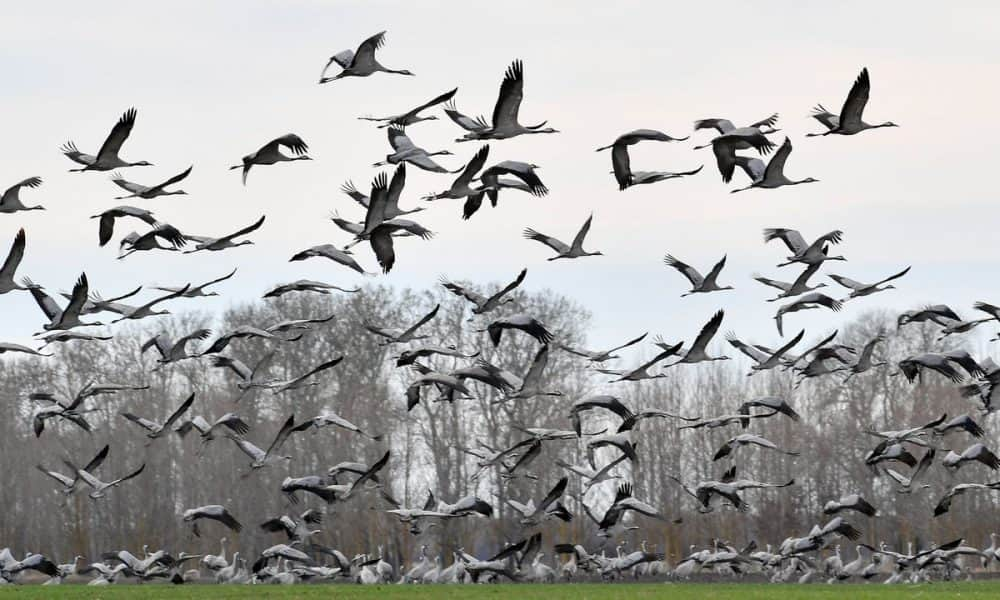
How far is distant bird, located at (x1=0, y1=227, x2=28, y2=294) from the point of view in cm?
3403

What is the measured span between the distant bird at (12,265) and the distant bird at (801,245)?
1422 cm

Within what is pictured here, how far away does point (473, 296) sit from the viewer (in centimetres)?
3669

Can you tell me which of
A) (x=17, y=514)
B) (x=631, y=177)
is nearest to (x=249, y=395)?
(x=17, y=514)

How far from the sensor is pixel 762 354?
43656 mm

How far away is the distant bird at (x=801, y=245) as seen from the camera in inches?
1417

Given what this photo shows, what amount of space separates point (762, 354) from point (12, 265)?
17610 millimetres

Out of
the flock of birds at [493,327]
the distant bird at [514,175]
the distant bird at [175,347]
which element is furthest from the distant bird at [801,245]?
the distant bird at [175,347]

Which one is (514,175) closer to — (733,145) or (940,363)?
(733,145)

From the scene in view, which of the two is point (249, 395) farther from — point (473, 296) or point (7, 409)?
point (473, 296)

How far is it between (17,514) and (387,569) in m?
27.9

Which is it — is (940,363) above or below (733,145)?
below

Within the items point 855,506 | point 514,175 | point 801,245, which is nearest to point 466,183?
point 514,175

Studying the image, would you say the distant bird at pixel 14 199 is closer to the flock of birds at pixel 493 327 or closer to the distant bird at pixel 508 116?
the flock of birds at pixel 493 327

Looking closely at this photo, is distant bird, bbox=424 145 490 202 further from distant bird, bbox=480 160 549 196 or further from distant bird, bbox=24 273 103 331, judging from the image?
distant bird, bbox=24 273 103 331
